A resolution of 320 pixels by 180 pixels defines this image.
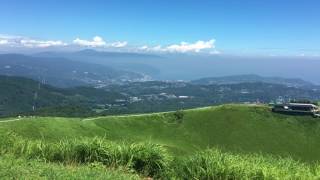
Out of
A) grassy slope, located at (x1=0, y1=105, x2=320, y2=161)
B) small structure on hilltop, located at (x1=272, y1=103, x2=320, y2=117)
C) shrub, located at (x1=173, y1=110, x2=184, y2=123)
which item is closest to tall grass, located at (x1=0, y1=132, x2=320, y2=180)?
grassy slope, located at (x1=0, y1=105, x2=320, y2=161)

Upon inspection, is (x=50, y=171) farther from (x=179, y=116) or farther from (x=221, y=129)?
(x=179, y=116)

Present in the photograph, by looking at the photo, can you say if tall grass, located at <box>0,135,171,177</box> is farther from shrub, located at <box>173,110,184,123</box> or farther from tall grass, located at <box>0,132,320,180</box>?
shrub, located at <box>173,110,184,123</box>

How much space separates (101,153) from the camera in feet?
54.2

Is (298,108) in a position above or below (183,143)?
above

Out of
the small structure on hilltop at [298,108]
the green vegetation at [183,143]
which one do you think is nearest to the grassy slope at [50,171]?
the green vegetation at [183,143]

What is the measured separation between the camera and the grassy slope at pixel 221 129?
102669 millimetres

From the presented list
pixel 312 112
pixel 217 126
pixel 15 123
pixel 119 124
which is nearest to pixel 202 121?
pixel 217 126

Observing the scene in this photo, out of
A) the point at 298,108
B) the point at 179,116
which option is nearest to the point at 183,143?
the point at 179,116

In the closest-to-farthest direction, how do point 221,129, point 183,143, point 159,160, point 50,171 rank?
1. point 50,171
2. point 159,160
3. point 183,143
4. point 221,129

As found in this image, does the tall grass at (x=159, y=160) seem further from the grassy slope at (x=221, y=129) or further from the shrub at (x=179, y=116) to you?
the shrub at (x=179, y=116)

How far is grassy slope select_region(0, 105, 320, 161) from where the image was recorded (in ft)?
337

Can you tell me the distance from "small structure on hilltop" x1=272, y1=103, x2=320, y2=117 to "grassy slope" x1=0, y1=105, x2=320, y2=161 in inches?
173

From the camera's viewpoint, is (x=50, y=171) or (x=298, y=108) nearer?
(x=50, y=171)

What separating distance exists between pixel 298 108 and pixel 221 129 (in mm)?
30613
